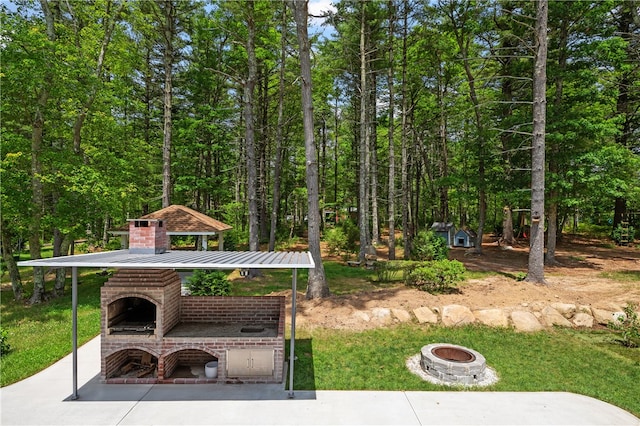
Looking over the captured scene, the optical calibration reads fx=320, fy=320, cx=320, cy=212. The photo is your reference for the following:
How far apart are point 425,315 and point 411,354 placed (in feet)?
7.37

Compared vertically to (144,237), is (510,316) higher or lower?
lower

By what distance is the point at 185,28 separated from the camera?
19.1 meters

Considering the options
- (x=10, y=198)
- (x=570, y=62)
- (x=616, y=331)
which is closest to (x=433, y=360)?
(x=616, y=331)

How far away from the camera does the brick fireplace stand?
6.32m

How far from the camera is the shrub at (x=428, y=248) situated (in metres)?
17.4

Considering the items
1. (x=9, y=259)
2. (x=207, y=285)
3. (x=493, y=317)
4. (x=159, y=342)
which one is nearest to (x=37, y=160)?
(x=9, y=259)

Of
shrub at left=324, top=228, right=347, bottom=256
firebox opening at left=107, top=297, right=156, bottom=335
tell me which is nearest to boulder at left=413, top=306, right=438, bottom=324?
firebox opening at left=107, top=297, right=156, bottom=335

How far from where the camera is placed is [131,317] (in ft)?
23.6

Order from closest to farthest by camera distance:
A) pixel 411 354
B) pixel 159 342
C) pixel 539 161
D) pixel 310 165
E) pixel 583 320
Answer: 1. pixel 159 342
2. pixel 411 354
3. pixel 583 320
4. pixel 310 165
5. pixel 539 161

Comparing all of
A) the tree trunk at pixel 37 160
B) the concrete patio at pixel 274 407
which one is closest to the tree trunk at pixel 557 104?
the concrete patio at pixel 274 407

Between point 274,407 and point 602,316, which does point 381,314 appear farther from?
point 602,316

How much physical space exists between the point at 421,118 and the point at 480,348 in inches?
906

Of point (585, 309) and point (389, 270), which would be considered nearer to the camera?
point (585, 309)

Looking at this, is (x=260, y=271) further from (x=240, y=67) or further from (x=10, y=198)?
(x=240, y=67)
